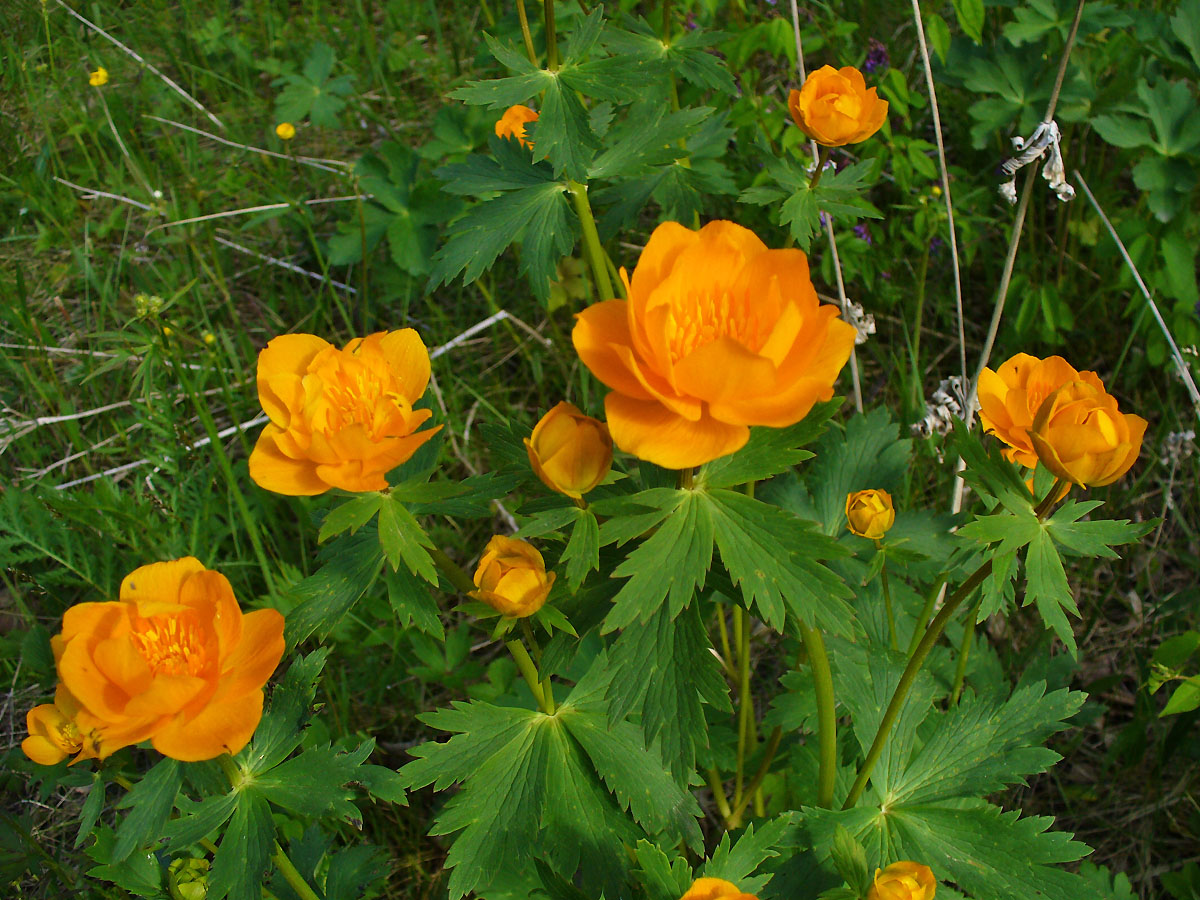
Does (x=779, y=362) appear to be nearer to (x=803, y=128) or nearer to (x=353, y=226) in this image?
(x=803, y=128)

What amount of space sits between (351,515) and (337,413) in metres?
0.13

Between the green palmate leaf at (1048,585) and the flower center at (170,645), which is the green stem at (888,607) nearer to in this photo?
the green palmate leaf at (1048,585)

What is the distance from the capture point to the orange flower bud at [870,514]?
1.46m

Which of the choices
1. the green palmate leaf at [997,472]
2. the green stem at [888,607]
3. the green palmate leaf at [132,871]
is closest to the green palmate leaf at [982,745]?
the green stem at [888,607]

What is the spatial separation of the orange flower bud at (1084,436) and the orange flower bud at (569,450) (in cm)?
52

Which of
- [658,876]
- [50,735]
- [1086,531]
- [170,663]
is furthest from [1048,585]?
[50,735]

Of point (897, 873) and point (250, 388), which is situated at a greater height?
point (897, 873)

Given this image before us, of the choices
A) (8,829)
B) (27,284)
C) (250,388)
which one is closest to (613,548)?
(8,829)

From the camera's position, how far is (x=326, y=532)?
1121mm

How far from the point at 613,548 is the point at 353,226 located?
219cm

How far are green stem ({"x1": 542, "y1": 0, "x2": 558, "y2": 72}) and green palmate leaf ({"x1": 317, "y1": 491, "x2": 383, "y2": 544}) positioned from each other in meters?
0.89

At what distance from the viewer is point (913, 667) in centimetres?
136

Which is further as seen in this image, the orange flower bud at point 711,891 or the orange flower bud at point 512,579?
the orange flower bud at point 512,579

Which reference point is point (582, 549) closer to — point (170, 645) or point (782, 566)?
point (782, 566)
